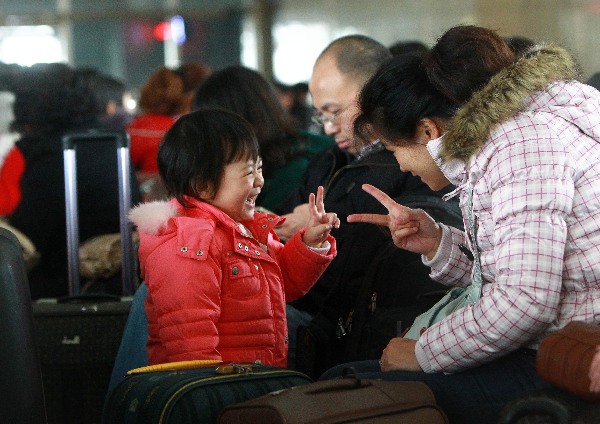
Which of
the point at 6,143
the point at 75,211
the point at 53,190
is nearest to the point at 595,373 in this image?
the point at 75,211

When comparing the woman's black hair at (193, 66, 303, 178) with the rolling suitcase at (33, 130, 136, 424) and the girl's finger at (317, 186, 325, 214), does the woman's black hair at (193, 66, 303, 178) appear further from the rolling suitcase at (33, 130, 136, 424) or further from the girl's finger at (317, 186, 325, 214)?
the girl's finger at (317, 186, 325, 214)

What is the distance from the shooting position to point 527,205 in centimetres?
208

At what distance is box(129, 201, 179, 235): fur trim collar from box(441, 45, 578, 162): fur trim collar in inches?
35.8

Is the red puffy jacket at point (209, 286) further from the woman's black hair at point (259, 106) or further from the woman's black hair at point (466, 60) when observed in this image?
the woman's black hair at point (259, 106)

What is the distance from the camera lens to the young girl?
2.72 metres

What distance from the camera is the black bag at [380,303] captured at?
2.96m

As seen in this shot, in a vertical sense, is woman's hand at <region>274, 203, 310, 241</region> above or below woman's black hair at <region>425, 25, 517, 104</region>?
below

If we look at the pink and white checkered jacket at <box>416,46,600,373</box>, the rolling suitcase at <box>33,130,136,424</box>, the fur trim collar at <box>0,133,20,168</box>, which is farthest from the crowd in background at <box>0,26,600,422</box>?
the fur trim collar at <box>0,133,20,168</box>

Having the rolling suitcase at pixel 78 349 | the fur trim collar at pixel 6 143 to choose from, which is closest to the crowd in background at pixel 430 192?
the rolling suitcase at pixel 78 349

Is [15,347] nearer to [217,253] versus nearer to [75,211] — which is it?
[217,253]

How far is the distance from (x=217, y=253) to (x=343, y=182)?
2.87 feet

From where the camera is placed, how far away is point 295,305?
3.62 meters

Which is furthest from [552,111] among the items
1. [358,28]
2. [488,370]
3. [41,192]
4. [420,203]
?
[358,28]

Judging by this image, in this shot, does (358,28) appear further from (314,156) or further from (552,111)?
(552,111)
